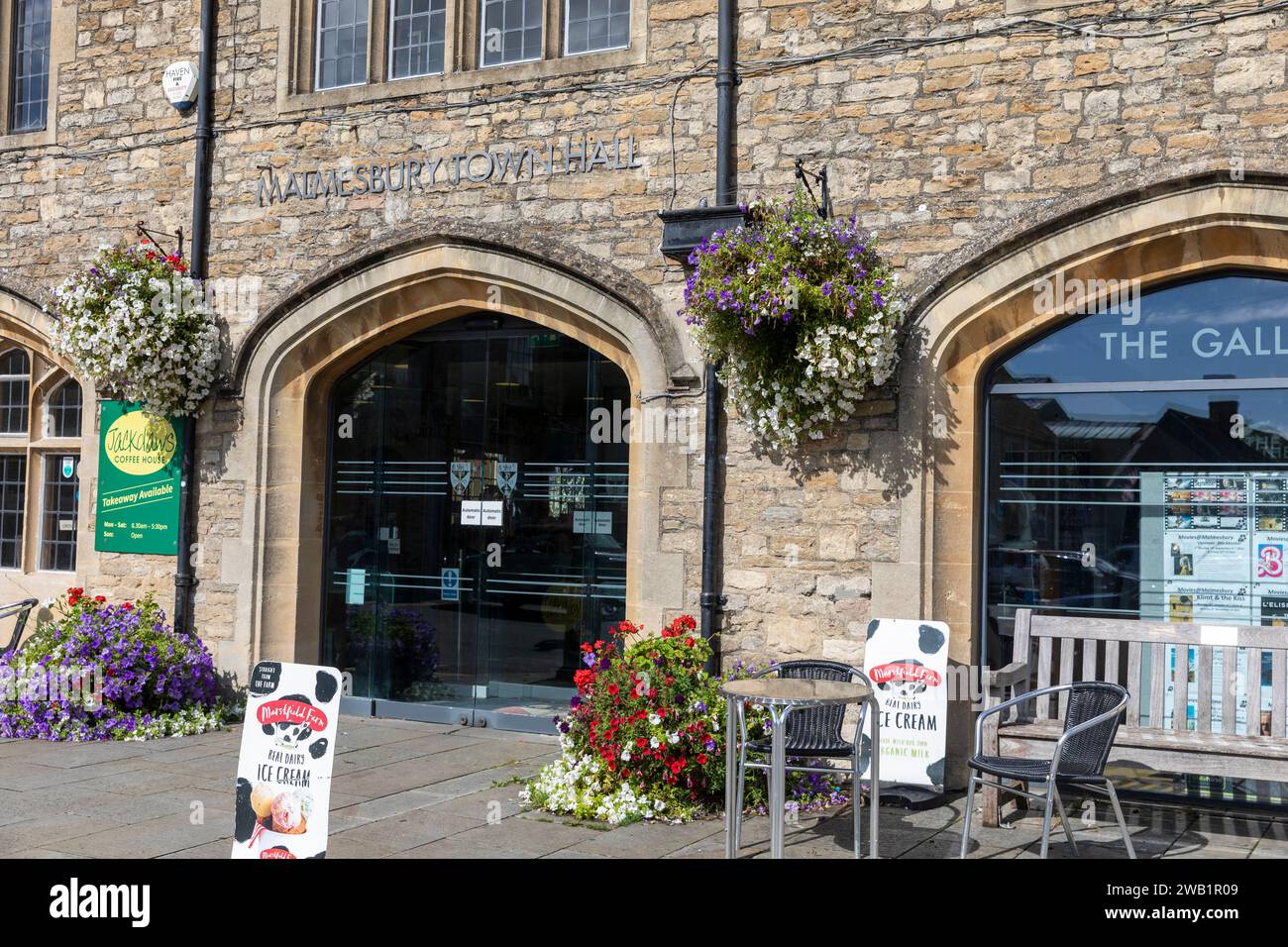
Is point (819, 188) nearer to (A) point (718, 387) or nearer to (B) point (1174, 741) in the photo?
(A) point (718, 387)

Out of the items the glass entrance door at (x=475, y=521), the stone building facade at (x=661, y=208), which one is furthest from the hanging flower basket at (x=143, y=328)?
the glass entrance door at (x=475, y=521)

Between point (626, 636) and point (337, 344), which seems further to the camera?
point (337, 344)

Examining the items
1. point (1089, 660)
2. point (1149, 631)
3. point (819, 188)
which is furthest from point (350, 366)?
point (1149, 631)

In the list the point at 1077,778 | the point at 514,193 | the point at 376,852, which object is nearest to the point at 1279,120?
the point at 1077,778

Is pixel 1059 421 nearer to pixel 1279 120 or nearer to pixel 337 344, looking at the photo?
pixel 1279 120

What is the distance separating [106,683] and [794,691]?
519cm

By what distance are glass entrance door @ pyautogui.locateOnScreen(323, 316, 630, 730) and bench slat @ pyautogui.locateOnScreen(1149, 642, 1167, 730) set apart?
3.26 meters

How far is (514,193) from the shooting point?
8.19 meters

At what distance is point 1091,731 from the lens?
511cm

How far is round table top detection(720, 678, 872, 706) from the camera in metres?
4.95

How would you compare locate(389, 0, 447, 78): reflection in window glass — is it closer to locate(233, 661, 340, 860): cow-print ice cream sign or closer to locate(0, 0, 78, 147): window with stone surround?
locate(0, 0, 78, 147): window with stone surround

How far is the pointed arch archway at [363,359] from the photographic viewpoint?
7660 mm

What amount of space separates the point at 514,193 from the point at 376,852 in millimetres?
4441

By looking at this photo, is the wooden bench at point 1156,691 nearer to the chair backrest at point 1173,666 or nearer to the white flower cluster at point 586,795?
the chair backrest at point 1173,666
